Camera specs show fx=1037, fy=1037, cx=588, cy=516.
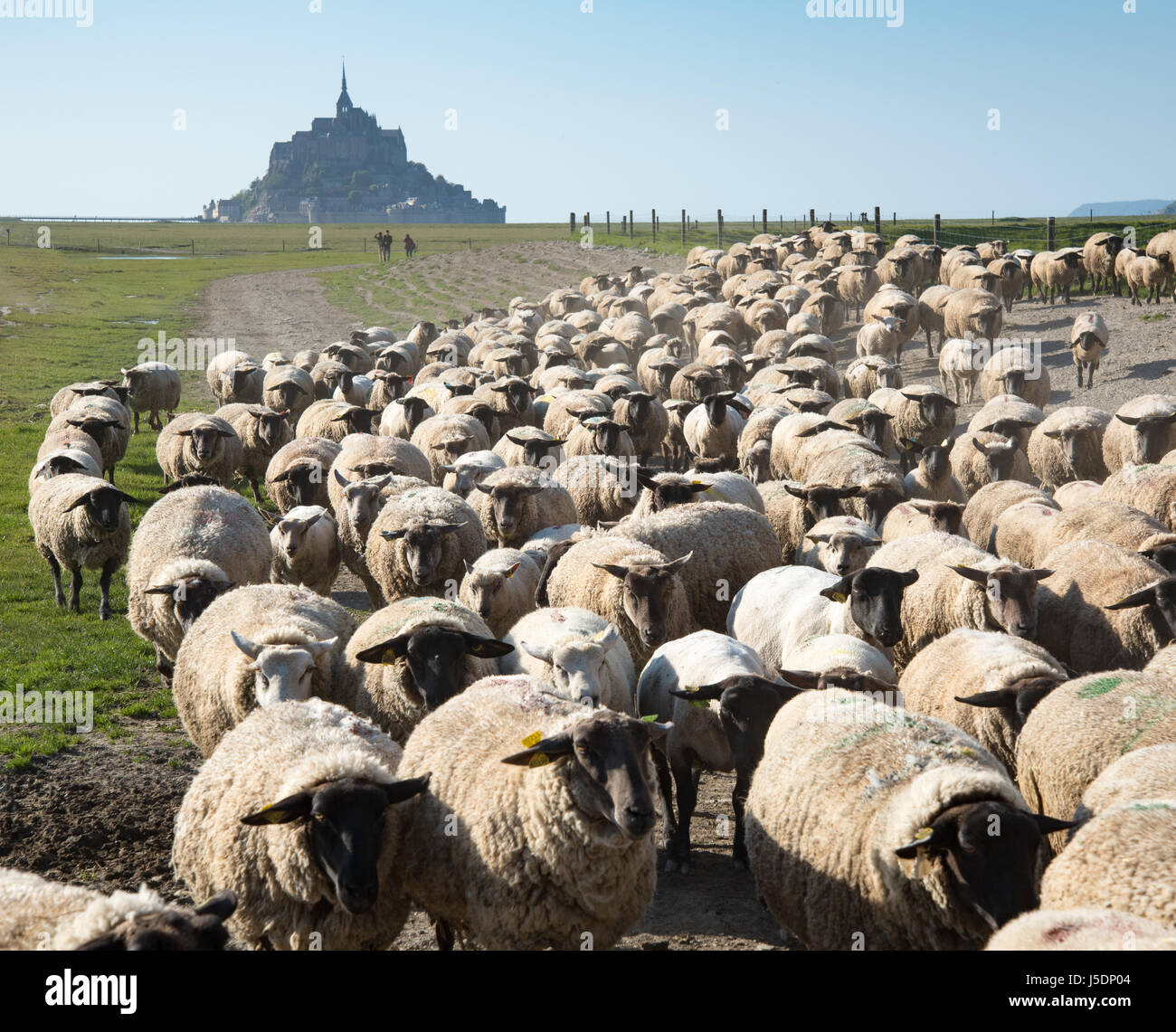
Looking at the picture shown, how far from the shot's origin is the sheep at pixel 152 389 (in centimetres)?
2084

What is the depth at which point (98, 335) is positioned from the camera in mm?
35562

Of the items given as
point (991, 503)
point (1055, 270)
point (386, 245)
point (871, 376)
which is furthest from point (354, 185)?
point (991, 503)

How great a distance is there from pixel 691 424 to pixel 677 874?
1038cm

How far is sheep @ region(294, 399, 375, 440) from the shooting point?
1577 centimetres

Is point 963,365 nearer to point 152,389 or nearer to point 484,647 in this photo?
point 484,647

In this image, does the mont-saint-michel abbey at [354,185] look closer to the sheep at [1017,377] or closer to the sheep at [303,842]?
the sheep at [1017,377]

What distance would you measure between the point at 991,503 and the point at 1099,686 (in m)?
5.90

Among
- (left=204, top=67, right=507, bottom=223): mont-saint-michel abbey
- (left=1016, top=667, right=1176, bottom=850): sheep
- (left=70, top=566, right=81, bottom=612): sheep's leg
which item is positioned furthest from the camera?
(left=204, top=67, right=507, bottom=223): mont-saint-michel abbey

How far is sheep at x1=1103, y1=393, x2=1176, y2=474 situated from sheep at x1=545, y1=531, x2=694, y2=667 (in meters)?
7.37

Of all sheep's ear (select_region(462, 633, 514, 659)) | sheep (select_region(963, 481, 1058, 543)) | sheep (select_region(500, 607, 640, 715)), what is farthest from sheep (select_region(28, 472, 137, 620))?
sheep (select_region(963, 481, 1058, 543))

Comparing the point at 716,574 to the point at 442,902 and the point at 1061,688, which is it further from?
the point at 442,902

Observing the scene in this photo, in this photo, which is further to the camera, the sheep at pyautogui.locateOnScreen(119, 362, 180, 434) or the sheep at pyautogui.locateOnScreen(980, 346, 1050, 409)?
the sheep at pyautogui.locateOnScreen(119, 362, 180, 434)

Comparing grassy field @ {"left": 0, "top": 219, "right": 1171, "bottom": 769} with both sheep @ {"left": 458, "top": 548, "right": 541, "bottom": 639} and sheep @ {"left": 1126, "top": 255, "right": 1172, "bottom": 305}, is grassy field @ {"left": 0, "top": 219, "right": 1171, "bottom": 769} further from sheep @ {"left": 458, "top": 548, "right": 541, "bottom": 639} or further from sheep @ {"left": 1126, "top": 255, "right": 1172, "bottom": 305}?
sheep @ {"left": 1126, "top": 255, "right": 1172, "bottom": 305}

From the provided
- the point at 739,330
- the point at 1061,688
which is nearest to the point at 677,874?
the point at 1061,688
